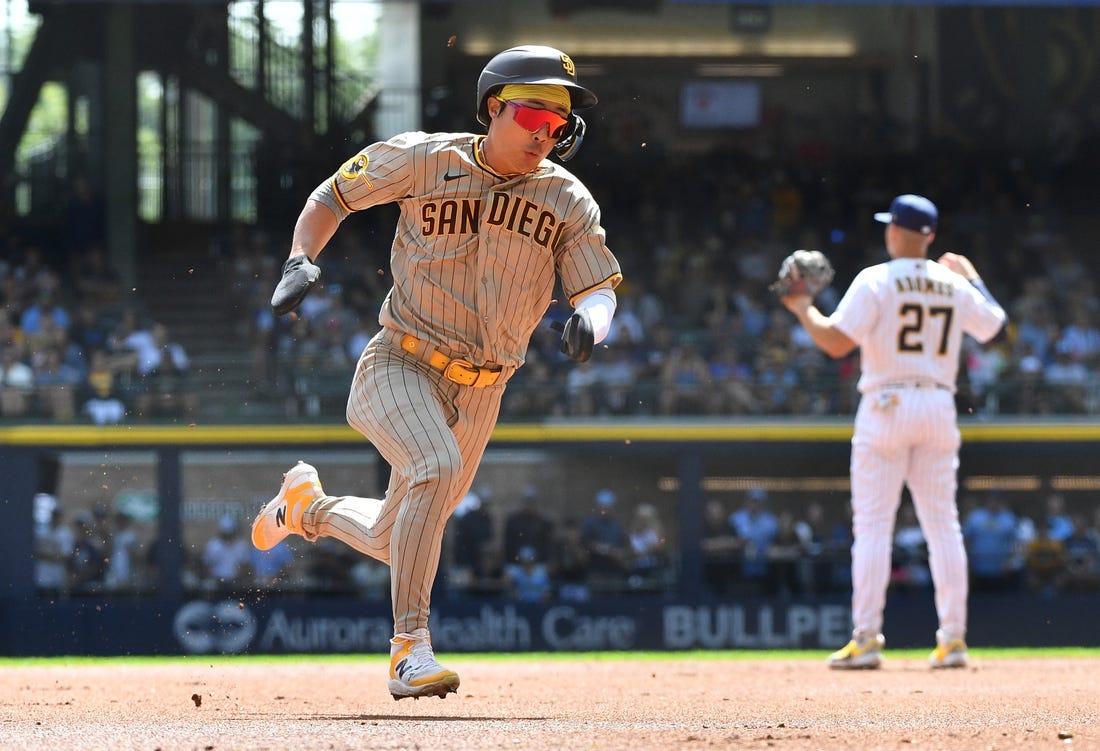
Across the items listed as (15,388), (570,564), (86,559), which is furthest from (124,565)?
(570,564)

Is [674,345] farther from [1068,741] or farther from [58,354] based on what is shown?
[1068,741]

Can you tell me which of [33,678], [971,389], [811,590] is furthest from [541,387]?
[33,678]

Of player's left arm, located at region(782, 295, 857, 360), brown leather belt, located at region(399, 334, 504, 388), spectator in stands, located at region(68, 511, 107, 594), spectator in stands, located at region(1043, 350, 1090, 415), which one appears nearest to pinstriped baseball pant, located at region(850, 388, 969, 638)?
player's left arm, located at region(782, 295, 857, 360)

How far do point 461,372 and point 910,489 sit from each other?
9.18ft

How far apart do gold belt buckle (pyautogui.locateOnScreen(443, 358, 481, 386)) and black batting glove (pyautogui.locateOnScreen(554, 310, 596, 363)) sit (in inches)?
21.1

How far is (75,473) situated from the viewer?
12422 mm

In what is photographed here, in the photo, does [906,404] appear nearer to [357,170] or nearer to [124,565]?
[357,170]

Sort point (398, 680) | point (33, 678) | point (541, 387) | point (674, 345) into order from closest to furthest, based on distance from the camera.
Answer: point (398, 680) → point (33, 678) → point (541, 387) → point (674, 345)

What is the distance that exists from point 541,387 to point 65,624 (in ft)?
12.8

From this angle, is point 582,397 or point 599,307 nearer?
point 599,307

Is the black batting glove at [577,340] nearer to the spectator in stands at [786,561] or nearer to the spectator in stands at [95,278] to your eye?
the spectator in stands at [786,561]

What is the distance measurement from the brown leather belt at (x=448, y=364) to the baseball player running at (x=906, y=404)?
248 cm

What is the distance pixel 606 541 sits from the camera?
12.8 m

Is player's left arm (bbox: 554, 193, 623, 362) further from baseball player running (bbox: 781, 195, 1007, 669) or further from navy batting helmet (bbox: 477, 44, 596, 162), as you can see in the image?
baseball player running (bbox: 781, 195, 1007, 669)
